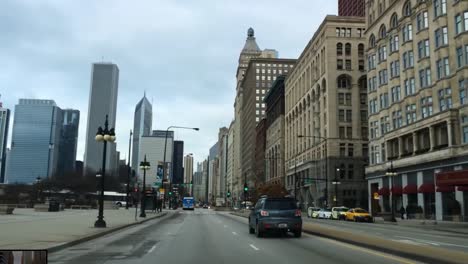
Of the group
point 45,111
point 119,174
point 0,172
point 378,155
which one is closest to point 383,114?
point 378,155

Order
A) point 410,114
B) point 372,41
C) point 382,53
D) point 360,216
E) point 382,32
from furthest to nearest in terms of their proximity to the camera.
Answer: point 372,41 → point 382,32 → point 382,53 → point 410,114 → point 360,216

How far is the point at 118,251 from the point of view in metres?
16.2

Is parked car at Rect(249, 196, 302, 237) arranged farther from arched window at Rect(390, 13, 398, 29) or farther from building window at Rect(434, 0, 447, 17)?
arched window at Rect(390, 13, 398, 29)

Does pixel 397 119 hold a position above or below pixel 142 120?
below

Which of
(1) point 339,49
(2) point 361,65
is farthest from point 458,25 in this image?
(2) point 361,65

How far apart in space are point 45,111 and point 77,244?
132588 mm

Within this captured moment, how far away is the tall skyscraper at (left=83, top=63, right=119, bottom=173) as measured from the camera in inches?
2992

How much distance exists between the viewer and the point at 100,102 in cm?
8262

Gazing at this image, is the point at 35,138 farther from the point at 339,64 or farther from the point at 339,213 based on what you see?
the point at 339,213

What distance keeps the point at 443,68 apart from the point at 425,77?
15.4ft

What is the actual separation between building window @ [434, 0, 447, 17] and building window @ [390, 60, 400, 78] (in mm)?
11750

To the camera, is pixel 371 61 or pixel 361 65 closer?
pixel 371 61

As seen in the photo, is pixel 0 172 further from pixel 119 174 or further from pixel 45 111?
pixel 119 174

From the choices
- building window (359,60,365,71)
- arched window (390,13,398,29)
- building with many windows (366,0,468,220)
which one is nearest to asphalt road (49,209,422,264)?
building with many windows (366,0,468,220)
